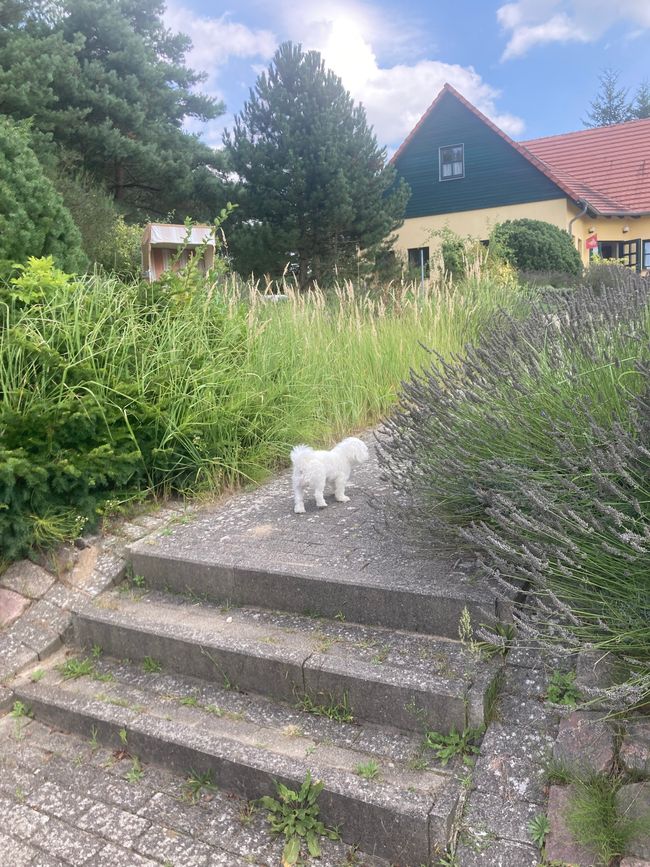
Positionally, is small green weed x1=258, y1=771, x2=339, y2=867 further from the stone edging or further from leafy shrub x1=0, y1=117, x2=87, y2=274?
leafy shrub x1=0, y1=117, x2=87, y2=274

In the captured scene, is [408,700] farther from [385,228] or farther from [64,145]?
[64,145]

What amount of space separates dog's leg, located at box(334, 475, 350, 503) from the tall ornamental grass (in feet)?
2.71

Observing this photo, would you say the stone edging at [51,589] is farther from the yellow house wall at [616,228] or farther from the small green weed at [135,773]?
the yellow house wall at [616,228]

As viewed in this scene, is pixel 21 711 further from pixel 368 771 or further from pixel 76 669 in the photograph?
pixel 368 771

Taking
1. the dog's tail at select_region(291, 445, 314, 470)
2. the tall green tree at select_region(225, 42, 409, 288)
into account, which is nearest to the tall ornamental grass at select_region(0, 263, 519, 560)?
the dog's tail at select_region(291, 445, 314, 470)

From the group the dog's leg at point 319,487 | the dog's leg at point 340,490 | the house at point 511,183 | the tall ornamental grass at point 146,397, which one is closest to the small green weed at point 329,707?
the dog's leg at point 319,487

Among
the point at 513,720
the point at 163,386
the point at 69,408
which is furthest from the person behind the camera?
the point at 163,386

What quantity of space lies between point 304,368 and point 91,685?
10.2ft

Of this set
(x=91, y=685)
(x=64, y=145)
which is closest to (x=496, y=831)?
(x=91, y=685)

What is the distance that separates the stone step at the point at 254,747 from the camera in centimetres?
197

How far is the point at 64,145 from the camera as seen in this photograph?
18.2m

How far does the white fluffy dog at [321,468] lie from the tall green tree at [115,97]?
14.6 meters

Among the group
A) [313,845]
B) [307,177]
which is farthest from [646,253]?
[313,845]

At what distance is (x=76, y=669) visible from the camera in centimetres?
303
